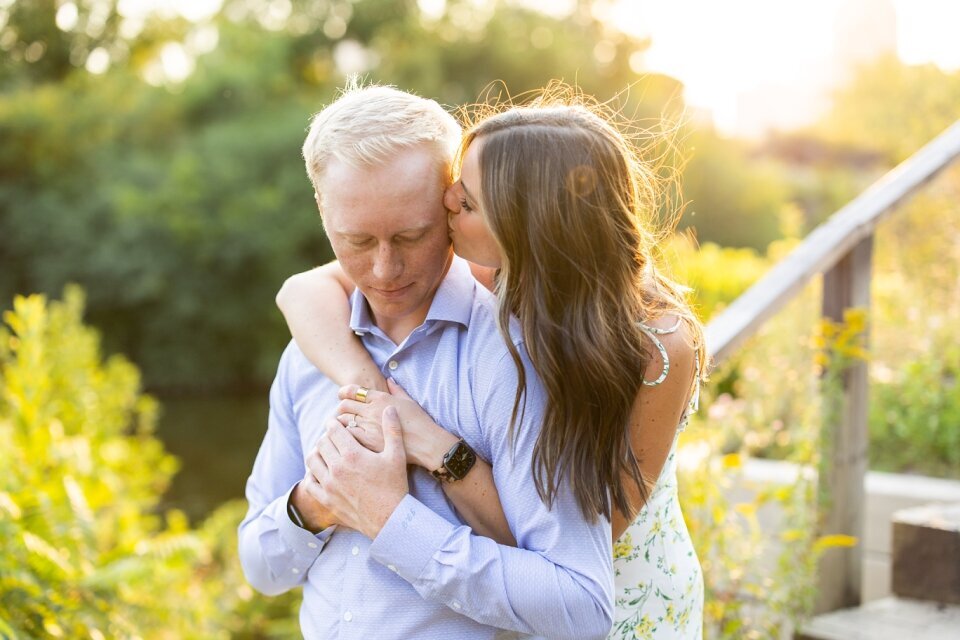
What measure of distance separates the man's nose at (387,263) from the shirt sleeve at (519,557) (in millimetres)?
274

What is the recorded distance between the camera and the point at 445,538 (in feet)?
4.77

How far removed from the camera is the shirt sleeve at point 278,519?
167cm

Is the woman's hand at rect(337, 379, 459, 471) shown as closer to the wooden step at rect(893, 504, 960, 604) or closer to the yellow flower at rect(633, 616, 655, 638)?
the yellow flower at rect(633, 616, 655, 638)

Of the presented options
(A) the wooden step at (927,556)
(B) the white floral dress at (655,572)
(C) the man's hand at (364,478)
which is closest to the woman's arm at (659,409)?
(B) the white floral dress at (655,572)

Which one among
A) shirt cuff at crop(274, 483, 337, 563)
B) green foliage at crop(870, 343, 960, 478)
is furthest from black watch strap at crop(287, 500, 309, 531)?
green foliage at crop(870, 343, 960, 478)

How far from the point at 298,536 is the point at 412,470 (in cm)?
25

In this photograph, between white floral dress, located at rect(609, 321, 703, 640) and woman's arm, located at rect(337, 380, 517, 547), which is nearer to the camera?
woman's arm, located at rect(337, 380, 517, 547)

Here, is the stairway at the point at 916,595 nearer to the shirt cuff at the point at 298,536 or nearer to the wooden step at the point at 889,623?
the wooden step at the point at 889,623

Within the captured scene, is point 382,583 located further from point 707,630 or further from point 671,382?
point 707,630

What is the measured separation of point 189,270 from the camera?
846 inches

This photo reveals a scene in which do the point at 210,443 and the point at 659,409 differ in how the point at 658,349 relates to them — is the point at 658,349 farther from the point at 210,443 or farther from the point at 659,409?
the point at 210,443

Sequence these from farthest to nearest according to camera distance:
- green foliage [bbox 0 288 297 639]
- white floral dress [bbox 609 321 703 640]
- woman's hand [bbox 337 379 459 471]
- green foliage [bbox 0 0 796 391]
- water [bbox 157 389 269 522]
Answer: green foliage [bbox 0 0 796 391], water [bbox 157 389 269 522], green foliage [bbox 0 288 297 639], white floral dress [bbox 609 321 703 640], woman's hand [bbox 337 379 459 471]

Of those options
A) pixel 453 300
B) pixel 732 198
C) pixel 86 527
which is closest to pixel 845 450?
pixel 453 300

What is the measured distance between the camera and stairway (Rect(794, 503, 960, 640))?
2906mm
